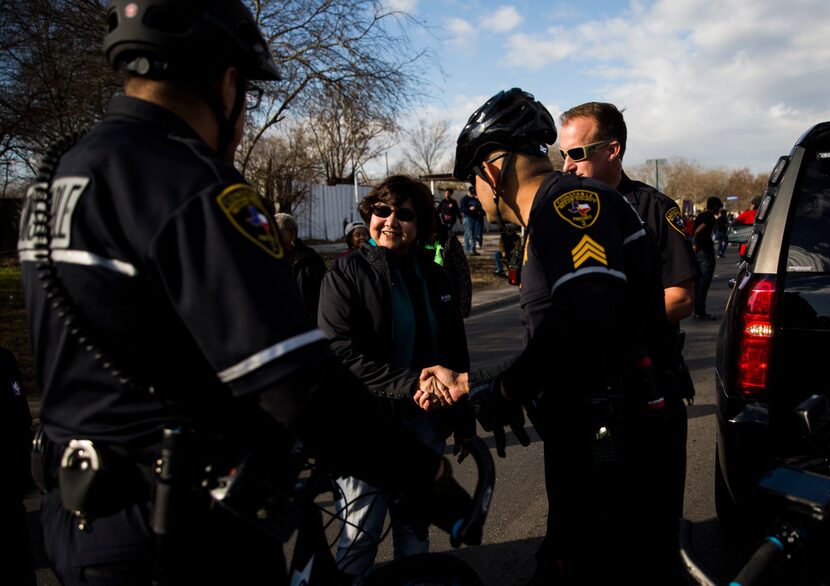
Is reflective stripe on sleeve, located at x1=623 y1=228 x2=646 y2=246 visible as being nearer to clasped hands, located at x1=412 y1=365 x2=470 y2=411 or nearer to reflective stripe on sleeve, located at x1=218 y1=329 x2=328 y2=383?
clasped hands, located at x1=412 y1=365 x2=470 y2=411

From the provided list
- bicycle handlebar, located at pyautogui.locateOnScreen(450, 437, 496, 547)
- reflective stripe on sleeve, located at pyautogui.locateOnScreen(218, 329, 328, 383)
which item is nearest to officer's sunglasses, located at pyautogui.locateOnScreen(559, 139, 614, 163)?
bicycle handlebar, located at pyautogui.locateOnScreen(450, 437, 496, 547)

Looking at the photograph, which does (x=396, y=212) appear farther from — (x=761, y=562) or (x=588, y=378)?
(x=761, y=562)

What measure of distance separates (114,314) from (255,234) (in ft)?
0.99

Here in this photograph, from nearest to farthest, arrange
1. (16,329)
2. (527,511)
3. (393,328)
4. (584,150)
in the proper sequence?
(393,328), (584,150), (527,511), (16,329)

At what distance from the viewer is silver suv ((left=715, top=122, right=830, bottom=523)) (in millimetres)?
2736

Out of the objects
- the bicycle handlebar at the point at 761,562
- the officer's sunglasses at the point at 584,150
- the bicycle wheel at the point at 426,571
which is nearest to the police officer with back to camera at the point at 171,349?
the bicycle wheel at the point at 426,571

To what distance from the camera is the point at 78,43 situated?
9758 mm

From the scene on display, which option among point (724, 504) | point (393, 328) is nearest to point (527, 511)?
point (724, 504)

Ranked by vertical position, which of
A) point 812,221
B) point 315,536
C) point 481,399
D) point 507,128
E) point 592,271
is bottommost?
point 315,536

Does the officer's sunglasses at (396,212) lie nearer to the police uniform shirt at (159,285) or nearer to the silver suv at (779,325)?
the silver suv at (779,325)

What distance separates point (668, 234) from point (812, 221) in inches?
30.4

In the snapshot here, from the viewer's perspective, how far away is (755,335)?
282cm

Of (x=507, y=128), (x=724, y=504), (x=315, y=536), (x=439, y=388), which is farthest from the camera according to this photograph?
(x=724, y=504)

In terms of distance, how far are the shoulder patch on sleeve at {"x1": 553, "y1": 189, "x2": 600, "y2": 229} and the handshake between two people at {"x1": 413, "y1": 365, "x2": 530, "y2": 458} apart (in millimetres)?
537
